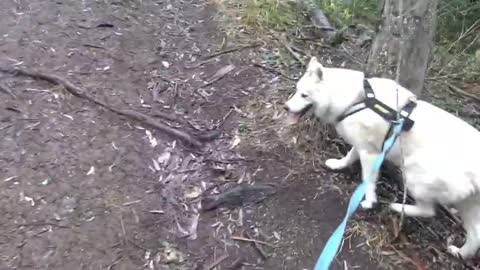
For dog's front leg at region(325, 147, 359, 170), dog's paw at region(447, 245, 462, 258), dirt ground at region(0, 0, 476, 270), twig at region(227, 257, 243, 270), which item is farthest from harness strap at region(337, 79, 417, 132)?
twig at region(227, 257, 243, 270)

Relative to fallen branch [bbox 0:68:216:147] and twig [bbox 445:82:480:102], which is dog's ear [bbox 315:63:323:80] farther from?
twig [bbox 445:82:480:102]

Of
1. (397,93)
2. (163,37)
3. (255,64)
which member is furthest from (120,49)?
(397,93)

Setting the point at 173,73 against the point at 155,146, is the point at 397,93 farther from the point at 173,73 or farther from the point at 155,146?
the point at 173,73

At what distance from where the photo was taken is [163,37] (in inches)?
214

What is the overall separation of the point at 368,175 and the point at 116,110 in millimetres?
1937

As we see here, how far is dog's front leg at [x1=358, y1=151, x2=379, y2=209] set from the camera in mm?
3600

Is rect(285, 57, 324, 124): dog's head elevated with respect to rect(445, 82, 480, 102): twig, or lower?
elevated

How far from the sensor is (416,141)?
11.0ft

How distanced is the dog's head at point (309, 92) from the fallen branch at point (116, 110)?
862mm

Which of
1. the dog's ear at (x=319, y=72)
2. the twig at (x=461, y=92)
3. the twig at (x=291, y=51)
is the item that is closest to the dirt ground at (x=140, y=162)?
the twig at (x=291, y=51)

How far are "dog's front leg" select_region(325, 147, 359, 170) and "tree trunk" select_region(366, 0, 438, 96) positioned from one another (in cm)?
63

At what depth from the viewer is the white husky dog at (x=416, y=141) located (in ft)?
10.6

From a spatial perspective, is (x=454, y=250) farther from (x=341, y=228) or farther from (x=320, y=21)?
(x=320, y=21)

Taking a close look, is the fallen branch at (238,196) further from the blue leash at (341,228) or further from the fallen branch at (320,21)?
the fallen branch at (320,21)
